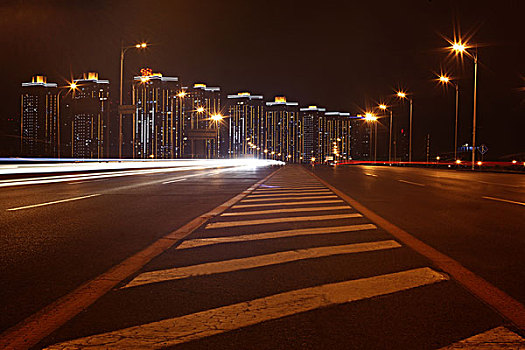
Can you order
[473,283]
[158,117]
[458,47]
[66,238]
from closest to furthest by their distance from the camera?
[473,283], [66,238], [458,47], [158,117]

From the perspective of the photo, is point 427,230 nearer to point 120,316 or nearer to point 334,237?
point 334,237

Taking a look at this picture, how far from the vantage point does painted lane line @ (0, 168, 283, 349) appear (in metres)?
3.16

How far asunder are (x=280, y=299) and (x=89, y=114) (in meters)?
90.5

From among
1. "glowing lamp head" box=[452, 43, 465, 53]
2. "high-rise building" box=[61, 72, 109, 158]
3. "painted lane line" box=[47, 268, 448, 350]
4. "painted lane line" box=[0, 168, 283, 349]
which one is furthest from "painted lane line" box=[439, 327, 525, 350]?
"high-rise building" box=[61, 72, 109, 158]

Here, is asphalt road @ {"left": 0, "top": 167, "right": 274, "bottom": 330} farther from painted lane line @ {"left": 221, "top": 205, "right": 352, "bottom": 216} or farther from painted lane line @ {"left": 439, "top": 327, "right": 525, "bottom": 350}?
painted lane line @ {"left": 439, "top": 327, "right": 525, "bottom": 350}

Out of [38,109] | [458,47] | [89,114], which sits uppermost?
[38,109]

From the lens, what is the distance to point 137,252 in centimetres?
594

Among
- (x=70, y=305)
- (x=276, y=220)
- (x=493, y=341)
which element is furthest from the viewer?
(x=276, y=220)

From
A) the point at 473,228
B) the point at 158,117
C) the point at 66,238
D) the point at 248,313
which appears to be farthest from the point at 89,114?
the point at 248,313

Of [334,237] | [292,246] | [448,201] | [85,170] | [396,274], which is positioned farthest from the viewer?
[85,170]

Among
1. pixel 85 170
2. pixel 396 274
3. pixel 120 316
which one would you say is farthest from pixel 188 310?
pixel 85 170

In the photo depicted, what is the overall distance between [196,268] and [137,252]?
3.99ft

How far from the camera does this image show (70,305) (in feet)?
12.6

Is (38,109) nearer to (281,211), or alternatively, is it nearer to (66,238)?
(281,211)
